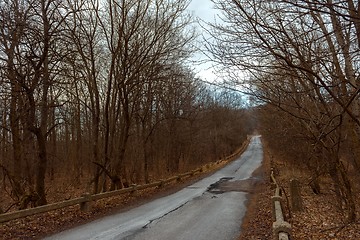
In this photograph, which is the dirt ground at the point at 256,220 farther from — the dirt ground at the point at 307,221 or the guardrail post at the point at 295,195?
the guardrail post at the point at 295,195

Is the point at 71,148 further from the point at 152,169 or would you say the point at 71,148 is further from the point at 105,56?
the point at 105,56

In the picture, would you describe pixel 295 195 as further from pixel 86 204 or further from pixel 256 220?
pixel 86 204

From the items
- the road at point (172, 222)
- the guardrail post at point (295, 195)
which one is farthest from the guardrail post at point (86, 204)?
the guardrail post at point (295, 195)

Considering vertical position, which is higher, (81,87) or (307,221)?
(81,87)

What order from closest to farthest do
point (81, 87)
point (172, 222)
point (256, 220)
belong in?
point (172, 222)
point (256, 220)
point (81, 87)

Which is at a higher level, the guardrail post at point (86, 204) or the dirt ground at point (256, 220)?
the guardrail post at point (86, 204)

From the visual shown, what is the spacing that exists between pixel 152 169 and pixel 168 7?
698 inches

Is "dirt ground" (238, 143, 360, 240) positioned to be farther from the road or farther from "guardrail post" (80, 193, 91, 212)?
"guardrail post" (80, 193, 91, 212)

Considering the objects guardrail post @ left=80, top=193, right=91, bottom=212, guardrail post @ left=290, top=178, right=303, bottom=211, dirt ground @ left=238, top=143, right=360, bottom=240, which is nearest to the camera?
dirt ground @ left=238, top=143, right=360, bottom=240

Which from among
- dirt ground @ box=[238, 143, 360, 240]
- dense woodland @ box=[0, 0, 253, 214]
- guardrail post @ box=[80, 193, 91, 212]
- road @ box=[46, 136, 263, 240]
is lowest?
dirt ground @ box=[238, 143, 360, 240]

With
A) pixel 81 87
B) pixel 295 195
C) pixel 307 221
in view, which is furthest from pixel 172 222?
pixel 81 87

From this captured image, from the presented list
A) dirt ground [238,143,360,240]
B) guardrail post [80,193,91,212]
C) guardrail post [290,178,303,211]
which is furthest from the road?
guardrail post [290,178,303,211]

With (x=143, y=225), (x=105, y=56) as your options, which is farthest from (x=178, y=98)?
(x=143, y=225)

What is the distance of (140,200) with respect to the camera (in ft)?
50.0
